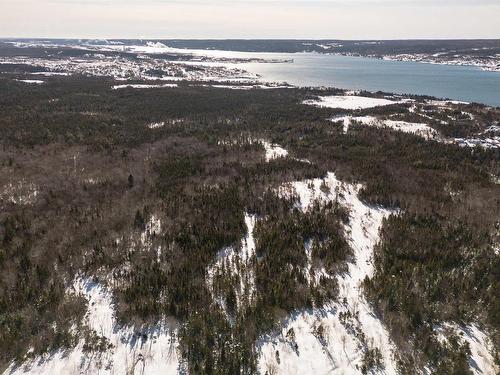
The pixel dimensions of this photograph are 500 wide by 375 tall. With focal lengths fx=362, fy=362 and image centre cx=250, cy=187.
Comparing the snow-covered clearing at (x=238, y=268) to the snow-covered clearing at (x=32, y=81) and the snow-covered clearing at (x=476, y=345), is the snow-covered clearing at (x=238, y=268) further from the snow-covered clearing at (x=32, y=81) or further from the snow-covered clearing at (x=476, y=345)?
the snow-covered clearing at (x=32, y=81)

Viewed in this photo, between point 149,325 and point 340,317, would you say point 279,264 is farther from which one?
point 149,325

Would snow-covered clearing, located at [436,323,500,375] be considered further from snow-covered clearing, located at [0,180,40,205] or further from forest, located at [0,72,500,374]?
snow-covered clearing, located at [0,180,40,205]

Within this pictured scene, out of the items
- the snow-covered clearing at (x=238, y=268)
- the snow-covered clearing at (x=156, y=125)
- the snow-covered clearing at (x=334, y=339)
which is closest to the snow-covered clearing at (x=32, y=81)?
the snow-covered clearing at (x=156, y=125)

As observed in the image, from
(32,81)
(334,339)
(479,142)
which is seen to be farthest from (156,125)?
(32,81)

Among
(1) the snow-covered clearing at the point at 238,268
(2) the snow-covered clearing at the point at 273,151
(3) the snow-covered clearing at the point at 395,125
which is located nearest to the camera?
(1) the snow-covered clearing at the point at 238,268

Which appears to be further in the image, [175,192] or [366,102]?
[366,102]

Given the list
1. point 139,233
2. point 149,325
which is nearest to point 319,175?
point 139,233

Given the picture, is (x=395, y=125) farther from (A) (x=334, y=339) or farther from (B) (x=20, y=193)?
(B) (x=20, y=193)
